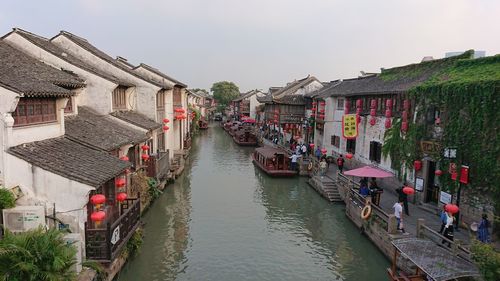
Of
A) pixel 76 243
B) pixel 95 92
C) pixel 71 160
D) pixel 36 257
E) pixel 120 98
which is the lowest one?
pixel 76 243

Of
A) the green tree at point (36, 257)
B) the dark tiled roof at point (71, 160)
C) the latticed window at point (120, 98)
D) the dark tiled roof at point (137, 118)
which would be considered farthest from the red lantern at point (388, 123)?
the green tree at point (36, 257)

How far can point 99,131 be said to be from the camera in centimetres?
1733

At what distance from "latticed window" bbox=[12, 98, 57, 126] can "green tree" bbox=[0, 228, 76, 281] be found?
4.01 metres

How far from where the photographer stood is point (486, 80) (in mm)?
15797

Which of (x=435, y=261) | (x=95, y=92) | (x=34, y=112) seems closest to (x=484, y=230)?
(x=435, y=261)

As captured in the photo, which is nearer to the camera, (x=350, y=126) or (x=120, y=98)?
(x=120, y=98)

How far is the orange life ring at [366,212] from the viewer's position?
58.7 feet

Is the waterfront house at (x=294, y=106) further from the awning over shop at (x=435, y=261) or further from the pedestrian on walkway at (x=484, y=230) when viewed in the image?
the awning over shop at (x=435, y=261)

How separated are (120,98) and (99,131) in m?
8.39

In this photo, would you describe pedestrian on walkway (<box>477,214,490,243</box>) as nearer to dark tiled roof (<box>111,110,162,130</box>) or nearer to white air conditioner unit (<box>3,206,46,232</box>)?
white air conditioner unit (<box>3,206,46,232</box>)

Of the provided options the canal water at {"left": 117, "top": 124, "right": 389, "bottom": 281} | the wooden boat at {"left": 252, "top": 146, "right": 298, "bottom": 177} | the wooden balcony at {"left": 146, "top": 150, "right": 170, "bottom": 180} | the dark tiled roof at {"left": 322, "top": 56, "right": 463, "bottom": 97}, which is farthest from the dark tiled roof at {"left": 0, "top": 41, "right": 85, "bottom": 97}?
the wooden boat at {"left": 252, "top": 146, "right": 298, "bottom": 177}

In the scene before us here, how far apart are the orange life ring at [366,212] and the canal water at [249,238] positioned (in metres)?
1.15

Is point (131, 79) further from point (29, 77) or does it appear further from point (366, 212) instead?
point (366, 212)

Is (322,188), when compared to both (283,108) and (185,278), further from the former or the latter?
(283,108)
